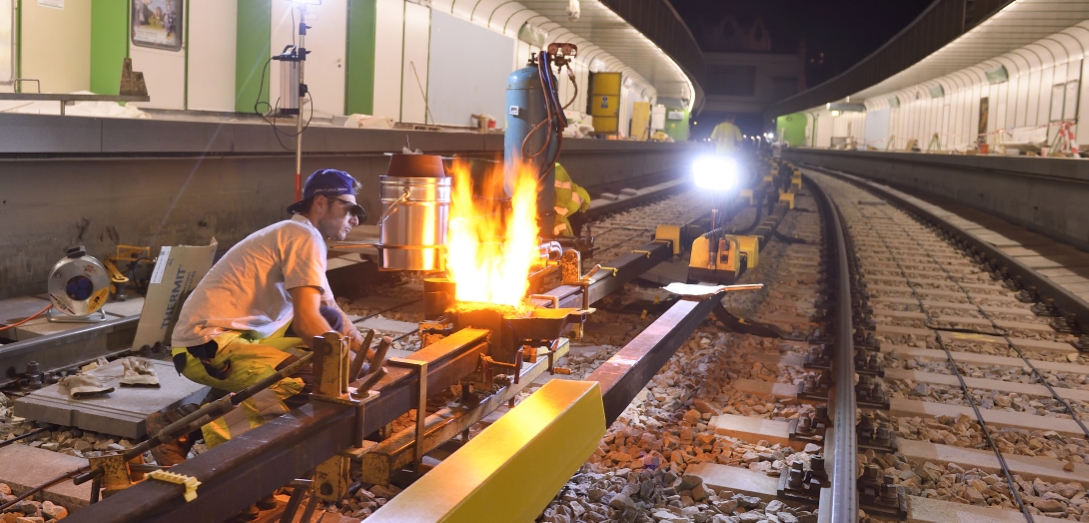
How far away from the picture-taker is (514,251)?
5.66m

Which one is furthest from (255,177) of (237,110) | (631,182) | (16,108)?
(631,182)

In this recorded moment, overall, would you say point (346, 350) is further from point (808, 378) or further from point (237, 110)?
point (237, 110)

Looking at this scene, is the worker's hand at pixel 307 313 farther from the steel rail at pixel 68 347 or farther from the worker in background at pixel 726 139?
the worker in background at pixel 726 139

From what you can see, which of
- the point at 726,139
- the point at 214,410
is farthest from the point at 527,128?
the point at 726,139

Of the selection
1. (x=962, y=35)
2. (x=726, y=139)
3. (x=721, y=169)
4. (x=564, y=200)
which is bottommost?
(x=564, y=200)

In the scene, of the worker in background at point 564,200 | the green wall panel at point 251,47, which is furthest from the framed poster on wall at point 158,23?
the worker in background at point 564,200

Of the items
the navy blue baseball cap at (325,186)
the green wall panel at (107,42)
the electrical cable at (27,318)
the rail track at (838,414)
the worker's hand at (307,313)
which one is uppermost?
the green wall panel at (107,42)

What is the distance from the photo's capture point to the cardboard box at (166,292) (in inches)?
237

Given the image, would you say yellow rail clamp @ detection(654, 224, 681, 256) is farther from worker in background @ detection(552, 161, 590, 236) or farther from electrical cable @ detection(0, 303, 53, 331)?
electrical cable @ detection(0, 303, 53, 331)

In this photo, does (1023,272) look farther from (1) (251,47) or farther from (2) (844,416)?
(1) (251,47)

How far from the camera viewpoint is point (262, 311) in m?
4.45

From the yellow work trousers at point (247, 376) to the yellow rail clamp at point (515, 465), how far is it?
1.31m

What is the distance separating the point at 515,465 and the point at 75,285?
4.40 metres

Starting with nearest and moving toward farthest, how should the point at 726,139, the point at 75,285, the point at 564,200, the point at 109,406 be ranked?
the point at 109,406 < the point at 75,285 < the point at 564,200 < the point at 726,139
